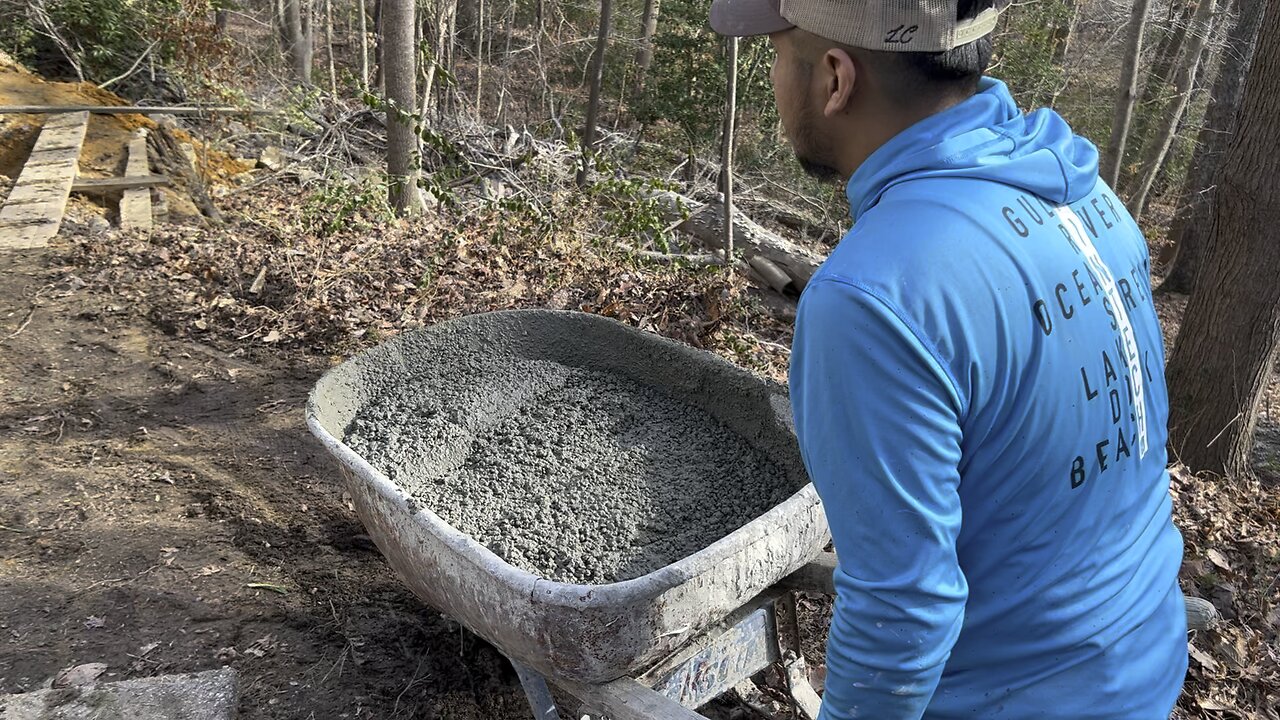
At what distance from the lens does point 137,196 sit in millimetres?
7148

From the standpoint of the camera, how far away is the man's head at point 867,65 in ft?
3.75

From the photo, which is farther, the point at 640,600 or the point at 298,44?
the point at 298,44

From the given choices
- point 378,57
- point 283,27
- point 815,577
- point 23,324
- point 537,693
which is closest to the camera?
point 537,693

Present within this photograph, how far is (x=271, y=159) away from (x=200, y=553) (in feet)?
21.8

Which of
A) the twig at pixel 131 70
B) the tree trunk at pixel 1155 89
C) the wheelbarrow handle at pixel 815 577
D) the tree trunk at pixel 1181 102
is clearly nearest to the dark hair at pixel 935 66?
the wheelbarrow handle at pixel 815 577

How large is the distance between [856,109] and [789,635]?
5.99 feet

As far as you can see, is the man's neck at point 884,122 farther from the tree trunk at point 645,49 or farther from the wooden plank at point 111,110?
the tree trunk at point 645,49

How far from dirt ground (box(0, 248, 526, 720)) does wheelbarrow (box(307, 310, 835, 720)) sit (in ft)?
1.75

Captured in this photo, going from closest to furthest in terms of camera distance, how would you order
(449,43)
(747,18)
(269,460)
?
(747,18) < (269,460) < (449,43)

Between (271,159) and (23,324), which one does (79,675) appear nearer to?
(23,324)

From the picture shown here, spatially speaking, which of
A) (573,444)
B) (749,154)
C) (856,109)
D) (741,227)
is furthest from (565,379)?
(749,154)

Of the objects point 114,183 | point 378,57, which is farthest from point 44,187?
point 378,57

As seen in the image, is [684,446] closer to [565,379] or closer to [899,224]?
[565,379]

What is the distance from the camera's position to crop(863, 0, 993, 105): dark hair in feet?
3.86
